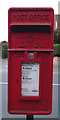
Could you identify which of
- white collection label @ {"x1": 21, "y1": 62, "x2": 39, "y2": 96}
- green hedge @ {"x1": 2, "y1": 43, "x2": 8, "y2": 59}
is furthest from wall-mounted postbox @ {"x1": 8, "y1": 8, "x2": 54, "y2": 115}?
green hedge @ {"x1": 2, "y1": 43, "x2": 8, "y2": 59}

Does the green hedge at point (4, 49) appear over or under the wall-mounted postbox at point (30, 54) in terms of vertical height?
under

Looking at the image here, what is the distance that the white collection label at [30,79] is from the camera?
2996 millimetres

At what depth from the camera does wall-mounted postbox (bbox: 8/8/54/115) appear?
295 cm

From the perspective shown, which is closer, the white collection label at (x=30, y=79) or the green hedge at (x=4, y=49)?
the white collection label at (x=30, y=79)

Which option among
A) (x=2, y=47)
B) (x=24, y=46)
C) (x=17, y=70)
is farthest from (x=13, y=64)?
(x=2, y=47)

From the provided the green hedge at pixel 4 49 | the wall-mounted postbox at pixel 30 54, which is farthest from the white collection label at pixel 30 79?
the green hedge at pixel 4 49

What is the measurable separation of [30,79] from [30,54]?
0.35 metres

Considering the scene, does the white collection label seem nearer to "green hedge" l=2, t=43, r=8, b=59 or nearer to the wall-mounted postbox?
the wall-mounted postbox

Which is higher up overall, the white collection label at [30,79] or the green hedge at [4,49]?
the white collection label at [30,79]

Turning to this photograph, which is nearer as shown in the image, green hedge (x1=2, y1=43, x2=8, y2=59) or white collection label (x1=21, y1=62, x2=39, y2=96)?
white collection label (x1=21, y1=62, x2=39, y2=96)

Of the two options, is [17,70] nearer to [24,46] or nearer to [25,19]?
[24,46]

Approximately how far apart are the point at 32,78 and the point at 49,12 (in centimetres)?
95

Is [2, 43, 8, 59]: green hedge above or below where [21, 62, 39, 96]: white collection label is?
below

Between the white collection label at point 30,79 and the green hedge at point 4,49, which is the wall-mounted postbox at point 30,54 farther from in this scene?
the green hedge at point 4,49
